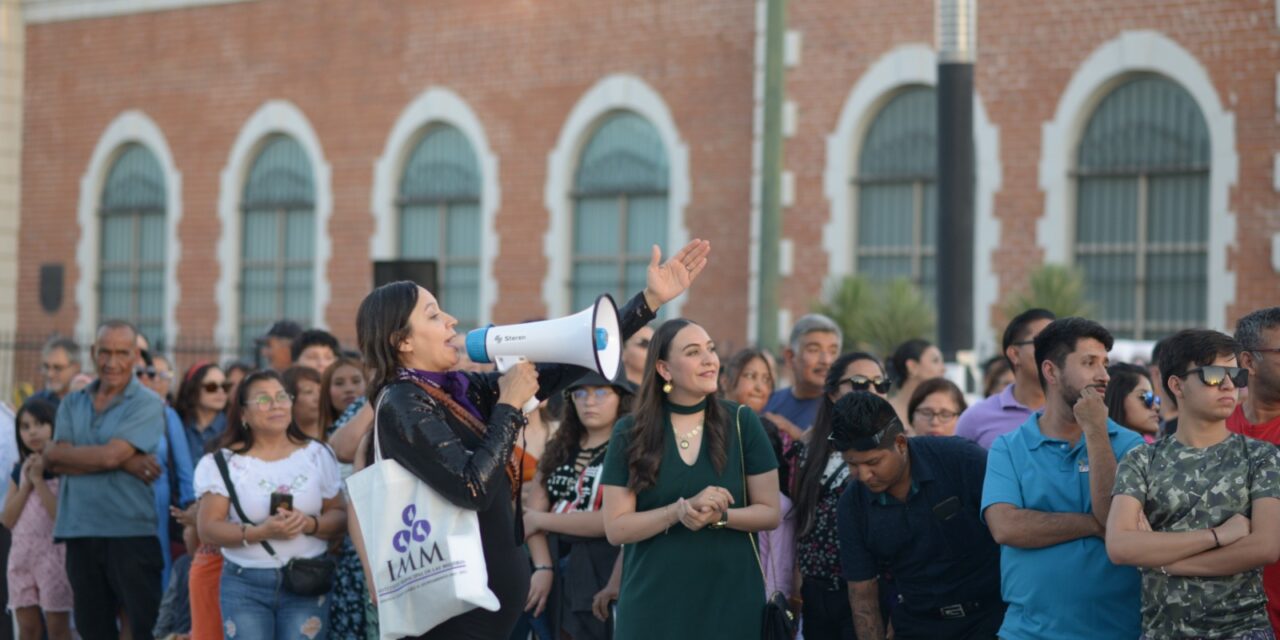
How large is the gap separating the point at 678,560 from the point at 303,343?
194 inches

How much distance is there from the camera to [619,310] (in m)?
6.22

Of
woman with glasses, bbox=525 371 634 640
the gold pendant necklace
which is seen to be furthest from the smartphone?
the gold pendant necklace

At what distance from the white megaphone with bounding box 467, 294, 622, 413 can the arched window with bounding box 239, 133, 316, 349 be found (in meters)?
18.5

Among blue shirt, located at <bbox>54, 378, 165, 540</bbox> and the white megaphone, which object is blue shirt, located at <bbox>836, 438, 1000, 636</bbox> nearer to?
the white megaphone

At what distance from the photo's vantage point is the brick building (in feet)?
56.2

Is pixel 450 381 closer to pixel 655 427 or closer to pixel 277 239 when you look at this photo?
pixel 655 427

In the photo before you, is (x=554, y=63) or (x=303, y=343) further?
(x=554, y=63)

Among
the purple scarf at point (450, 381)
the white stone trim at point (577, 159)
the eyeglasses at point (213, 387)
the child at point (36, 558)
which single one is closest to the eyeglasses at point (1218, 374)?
the purple scarf at point (450, 381)

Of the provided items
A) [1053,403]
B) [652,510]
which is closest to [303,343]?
[652,510]

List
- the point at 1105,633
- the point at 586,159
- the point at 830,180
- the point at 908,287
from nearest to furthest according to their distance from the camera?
the point at 1105,633 < the point at 908,287 < the point at 830,180 < the point at 586,159

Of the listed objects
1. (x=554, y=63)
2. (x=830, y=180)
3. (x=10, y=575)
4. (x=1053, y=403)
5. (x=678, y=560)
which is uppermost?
(x=554, y=63)

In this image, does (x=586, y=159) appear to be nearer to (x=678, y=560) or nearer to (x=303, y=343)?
(x=303, y=343)

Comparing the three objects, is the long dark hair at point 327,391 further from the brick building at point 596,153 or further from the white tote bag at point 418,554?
the brick building at point 596,153

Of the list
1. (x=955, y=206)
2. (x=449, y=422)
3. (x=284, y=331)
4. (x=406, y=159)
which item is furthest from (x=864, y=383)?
(x=406, y=159)
